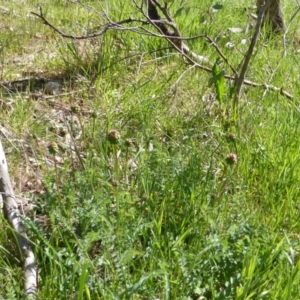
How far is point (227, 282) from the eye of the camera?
5.31 ft

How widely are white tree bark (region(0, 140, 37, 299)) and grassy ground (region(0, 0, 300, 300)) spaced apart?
3 centimetres

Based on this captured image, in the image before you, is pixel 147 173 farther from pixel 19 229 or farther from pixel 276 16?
pixel 276 16

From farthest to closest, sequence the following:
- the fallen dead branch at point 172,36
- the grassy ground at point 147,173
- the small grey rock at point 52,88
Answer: the small grey rock at point 52,88 < the fallen dead branch at point 172,36 < the grassy ground at point 147,173

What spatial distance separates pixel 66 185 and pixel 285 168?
3.04 feet

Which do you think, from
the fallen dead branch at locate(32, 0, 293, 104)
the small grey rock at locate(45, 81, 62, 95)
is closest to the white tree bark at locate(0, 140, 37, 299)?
the fallen dead branch at locate(32, 0, 293, 104)

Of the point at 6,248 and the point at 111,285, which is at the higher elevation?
the point at 111,285

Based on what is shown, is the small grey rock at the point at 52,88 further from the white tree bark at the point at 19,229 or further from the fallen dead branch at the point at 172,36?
the white tree bark at the point at 19,229

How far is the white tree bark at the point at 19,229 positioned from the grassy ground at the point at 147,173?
3cm

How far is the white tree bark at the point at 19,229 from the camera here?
1623 millimetres

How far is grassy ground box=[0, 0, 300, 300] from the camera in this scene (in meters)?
1.62

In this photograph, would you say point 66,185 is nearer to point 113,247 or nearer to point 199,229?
point 113,247

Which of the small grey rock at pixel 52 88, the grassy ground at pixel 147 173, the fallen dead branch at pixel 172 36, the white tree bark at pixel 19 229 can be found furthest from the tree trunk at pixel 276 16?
the white tree bark at pixel 19 229

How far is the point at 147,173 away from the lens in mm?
2074

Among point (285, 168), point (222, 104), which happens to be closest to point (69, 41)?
point (222, 104)
